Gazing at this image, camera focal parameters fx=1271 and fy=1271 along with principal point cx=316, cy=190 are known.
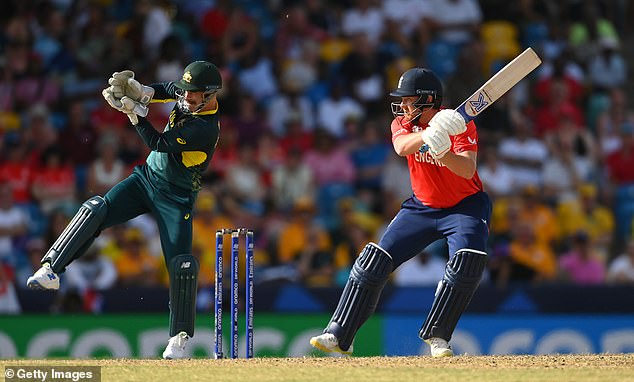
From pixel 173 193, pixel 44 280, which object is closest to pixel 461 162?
pixel 173 193

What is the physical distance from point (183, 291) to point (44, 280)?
0.86 metres

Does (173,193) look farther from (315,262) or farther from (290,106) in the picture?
(290,106)

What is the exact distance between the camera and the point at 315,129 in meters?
13.6

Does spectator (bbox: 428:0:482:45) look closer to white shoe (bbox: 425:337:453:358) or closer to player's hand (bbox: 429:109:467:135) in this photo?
white shoe (bbox: 425:337:453:358)

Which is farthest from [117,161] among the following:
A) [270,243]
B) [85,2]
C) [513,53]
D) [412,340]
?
[513,53]

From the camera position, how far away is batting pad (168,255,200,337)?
793cm

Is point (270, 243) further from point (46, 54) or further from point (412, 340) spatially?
point (46, 54)

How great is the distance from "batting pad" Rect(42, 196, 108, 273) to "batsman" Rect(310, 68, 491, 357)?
5.14 feet

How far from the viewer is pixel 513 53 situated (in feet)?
48.3

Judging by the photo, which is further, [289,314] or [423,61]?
[423,61]

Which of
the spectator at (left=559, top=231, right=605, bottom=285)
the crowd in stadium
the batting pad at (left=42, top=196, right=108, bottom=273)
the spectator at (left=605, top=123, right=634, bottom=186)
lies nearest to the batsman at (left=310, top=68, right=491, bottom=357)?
the batting pad at (left=42, top=196, right=108, bottom=273)

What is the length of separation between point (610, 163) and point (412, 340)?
4021 mm

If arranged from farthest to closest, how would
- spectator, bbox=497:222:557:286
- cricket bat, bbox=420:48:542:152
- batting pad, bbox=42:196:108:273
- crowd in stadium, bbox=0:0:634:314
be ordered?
1. crowd in stadium, bbox=0:0:634:314
2. spectator, bbox=497:222:557:286
3. batting pad, bbox=42:196:108:273
4. cricket bat, bbox=420:48:542:152

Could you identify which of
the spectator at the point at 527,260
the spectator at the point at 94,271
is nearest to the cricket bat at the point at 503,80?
the spectator at the point at 527,260
